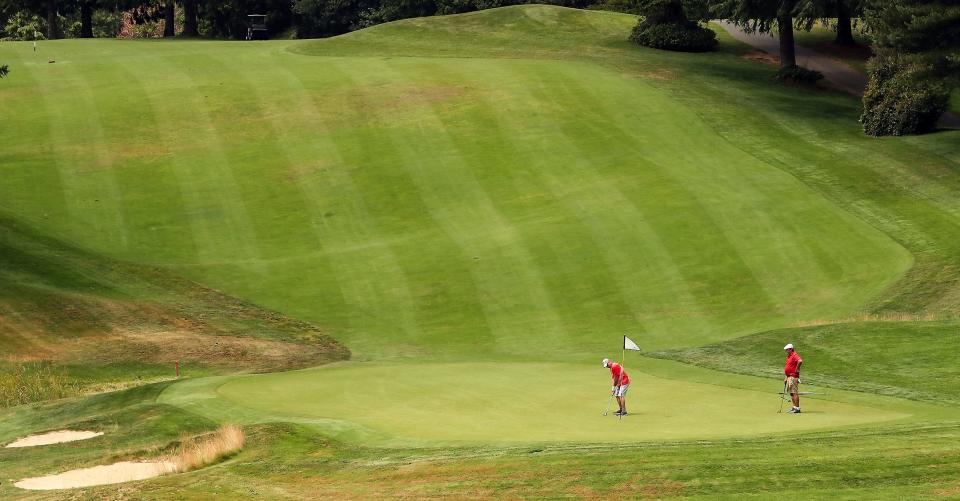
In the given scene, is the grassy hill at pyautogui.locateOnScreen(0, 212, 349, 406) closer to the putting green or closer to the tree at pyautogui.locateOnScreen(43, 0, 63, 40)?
the putting green

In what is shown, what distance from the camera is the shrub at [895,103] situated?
6569 centimetres

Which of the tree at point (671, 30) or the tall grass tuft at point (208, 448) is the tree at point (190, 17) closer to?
the tree at point (671, 30)

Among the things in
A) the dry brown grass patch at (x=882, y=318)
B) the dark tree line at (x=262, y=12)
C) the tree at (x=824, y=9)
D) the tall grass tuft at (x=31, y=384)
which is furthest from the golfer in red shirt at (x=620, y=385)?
the dark tree line at (x=262, y=12)

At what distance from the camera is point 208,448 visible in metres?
26.6

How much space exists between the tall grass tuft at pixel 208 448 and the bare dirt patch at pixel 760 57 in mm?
64103

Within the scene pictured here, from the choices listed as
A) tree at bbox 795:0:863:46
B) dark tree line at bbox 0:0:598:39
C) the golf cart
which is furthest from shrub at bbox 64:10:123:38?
tree at bbox 795:0:863:46

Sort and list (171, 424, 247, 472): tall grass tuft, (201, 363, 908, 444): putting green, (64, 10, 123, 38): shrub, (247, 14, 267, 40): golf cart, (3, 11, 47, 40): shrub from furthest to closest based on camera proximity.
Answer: (64, 10, 123, 38): shrub → (3, 11, 47, 40): shrub → (247, 14, 267, 40): golf cart → (201, 363, 908, 444): putting green → (171, 424, 247, 472): tall grass tuft

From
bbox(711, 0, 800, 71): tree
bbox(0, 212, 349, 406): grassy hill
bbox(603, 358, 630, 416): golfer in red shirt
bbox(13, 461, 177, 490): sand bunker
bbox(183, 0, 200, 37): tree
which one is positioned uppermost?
bbox(711, 0, 800, 71): tree

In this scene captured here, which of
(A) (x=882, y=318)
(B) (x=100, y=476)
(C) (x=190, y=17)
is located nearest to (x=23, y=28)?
(C) (x=190, y=17)

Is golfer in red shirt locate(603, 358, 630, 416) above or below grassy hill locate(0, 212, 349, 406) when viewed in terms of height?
above

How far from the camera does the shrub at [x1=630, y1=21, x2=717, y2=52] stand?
86625 millimetres

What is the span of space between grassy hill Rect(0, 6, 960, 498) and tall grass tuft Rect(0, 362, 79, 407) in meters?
3.50

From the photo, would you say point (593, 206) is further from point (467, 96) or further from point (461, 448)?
point (461, 448)

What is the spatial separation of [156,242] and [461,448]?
3512 cm
